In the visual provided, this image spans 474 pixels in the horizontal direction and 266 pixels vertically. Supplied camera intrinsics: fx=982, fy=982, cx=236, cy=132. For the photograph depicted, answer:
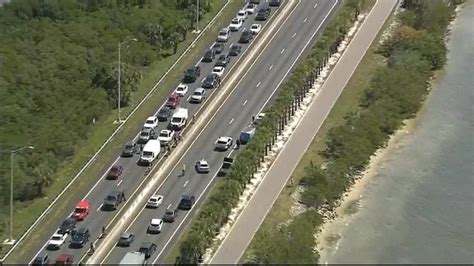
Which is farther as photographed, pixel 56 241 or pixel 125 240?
pixel 125 240

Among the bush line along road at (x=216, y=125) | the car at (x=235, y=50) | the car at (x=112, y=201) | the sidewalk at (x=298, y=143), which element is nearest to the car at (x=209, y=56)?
the bush line along road at (x=216, y=125)

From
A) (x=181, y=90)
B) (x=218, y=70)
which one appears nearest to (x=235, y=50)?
(x=218, y=70)

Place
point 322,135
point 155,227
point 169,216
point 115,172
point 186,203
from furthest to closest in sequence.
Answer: point 322,135
point 115,172
point 186,203
point 169,216
point 155,227

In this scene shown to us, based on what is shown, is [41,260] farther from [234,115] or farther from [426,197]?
[426,197]

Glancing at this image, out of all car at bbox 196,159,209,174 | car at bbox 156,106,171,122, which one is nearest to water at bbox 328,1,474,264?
car at bbox 196,159,209,174

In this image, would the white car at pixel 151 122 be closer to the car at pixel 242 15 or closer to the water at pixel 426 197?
the water at pixel 426 197

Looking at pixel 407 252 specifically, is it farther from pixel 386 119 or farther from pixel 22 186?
pixel 22 186
